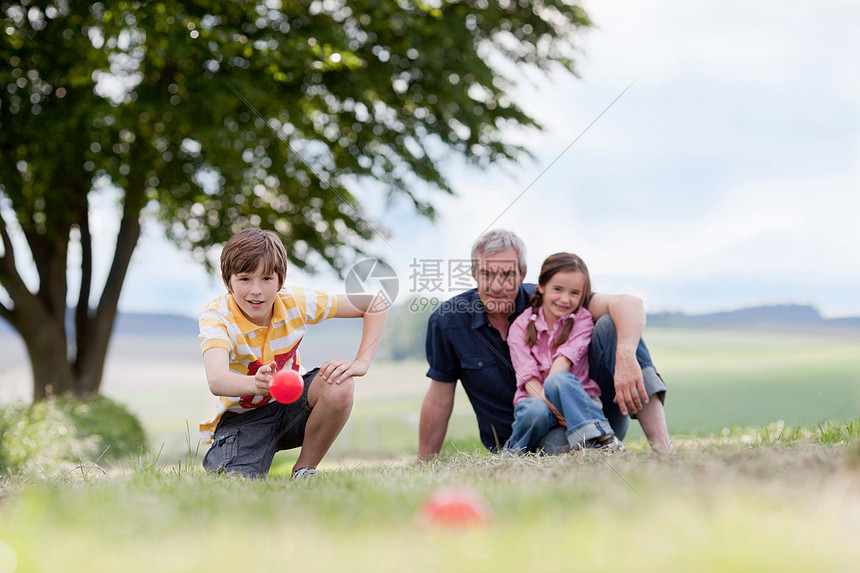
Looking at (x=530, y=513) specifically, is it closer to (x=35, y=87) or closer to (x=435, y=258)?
(x=435, y=258)

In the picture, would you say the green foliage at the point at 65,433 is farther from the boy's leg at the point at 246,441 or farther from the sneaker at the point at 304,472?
the sneaker at the point at 304,472

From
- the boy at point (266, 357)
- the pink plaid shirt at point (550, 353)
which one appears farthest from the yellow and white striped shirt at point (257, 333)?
the pink plaid shirt at point (550, 353)

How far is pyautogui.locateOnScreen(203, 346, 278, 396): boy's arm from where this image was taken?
109 inches

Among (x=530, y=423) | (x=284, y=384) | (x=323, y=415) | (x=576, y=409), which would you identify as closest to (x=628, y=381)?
(x=576, y=409)

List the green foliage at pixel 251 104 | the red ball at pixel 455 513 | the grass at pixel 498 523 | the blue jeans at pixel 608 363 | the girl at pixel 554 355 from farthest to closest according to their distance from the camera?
the green foliage at pixel 251 104 < the blue jeans at pixel 608 363 < the girl at pixel 554 355 < the red ball at pixel 455 513 < the grass at pixel 498 523

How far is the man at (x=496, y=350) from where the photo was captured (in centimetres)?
329

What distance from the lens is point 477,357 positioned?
149 inches

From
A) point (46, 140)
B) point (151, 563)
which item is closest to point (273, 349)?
point (151, 563)

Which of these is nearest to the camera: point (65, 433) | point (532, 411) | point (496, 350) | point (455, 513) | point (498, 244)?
point (455, 513)

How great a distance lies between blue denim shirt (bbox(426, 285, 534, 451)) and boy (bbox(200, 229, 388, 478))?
0.50 m

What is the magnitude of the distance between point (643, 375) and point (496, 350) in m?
0.83

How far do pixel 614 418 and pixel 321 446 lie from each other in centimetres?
153

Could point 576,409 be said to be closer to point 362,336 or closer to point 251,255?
point 362,336

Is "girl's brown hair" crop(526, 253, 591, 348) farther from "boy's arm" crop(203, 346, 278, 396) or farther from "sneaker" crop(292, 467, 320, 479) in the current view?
"boy's arm" crop(203, 346, 278, 396)
